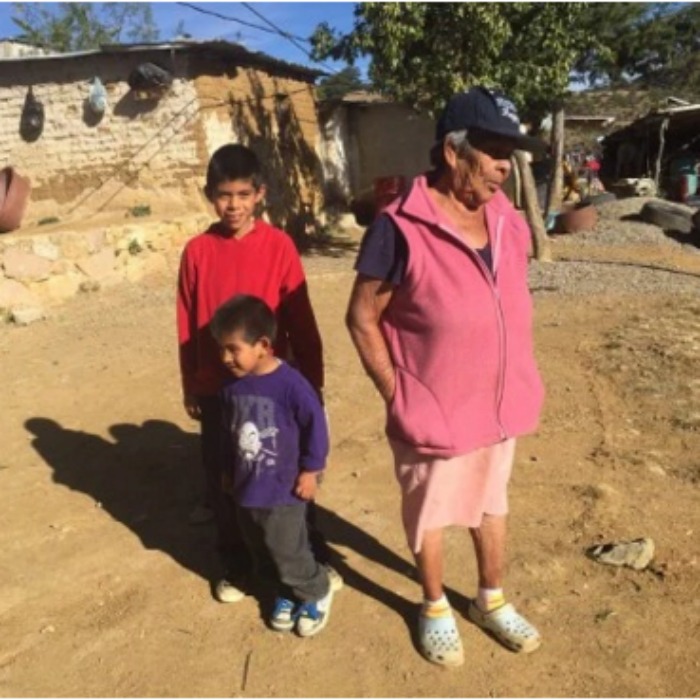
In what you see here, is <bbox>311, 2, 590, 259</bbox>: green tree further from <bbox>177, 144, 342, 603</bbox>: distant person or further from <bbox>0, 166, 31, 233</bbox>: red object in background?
<bbox>177, 144, 342, 603</bbox>: distant person

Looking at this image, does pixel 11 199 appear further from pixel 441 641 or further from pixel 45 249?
pixel 441 641

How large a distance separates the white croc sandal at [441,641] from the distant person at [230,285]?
50 cm

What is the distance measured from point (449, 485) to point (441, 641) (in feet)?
1.73

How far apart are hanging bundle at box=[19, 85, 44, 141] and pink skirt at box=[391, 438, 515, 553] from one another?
10349 mm

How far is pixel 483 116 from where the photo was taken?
2.00 m

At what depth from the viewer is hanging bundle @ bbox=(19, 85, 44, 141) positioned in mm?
10922

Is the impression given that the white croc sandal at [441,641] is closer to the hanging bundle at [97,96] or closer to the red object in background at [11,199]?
the red object in background at [11,199]

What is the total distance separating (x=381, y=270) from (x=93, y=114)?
32.8 feet

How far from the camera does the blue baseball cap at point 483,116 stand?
200 centimetres

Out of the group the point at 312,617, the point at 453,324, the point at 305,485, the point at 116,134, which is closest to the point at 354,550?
the point at 312,617

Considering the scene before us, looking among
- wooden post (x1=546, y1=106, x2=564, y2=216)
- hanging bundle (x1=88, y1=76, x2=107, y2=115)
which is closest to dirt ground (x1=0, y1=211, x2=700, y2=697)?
hanging bundle (x1=88, y1=76, x2=107, y2=115)

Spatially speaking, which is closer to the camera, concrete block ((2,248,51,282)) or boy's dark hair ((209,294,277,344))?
boy's dark hair ((209,294,277,344))

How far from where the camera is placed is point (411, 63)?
10.2m

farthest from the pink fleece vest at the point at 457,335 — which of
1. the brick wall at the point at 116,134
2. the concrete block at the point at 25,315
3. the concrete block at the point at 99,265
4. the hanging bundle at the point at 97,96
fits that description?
the hanging bundle at the point at 97,96
